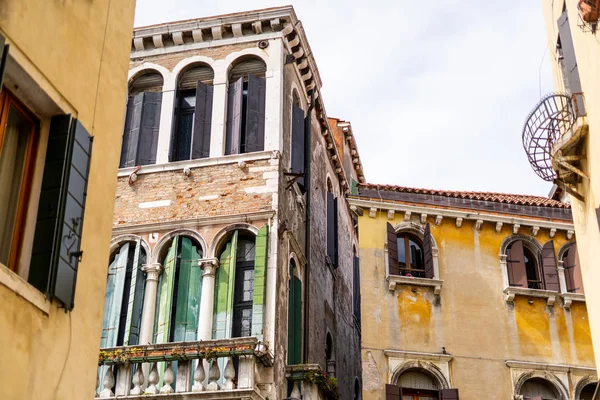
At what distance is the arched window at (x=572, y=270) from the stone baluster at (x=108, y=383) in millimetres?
9429

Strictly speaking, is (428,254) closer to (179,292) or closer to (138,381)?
(179,292)

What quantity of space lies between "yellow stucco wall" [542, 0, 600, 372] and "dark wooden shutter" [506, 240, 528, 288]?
6.22m

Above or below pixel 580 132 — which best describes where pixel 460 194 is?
above

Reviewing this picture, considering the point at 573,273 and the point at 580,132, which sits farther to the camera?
the point at 573,273

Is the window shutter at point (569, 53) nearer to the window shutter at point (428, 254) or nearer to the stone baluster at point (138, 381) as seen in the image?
the window shutter at point (428, 254)

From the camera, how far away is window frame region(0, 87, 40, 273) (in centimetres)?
640

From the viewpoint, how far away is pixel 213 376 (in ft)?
46.8

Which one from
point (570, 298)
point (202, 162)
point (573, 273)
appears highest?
point (202, 162)

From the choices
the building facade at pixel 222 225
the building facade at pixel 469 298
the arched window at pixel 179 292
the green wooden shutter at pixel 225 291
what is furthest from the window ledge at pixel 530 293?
the arched window at pixel 179 292

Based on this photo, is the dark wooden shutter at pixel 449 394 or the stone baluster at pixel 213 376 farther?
the dark wooden shutter at pixel 449 394

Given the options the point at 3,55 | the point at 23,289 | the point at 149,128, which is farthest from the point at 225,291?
the point at 3,55

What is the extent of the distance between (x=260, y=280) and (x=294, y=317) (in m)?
1.69

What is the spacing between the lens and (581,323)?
18266 mm

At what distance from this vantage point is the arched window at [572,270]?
18.6 m
